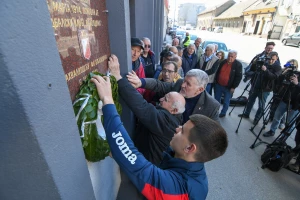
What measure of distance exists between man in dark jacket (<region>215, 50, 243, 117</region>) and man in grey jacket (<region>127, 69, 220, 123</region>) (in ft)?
8.24

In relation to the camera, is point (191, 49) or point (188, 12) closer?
point (191, 49)

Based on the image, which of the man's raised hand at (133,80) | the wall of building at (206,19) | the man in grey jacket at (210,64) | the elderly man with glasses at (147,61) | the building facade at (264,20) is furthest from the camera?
the wall of building at (206,19)

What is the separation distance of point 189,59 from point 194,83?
359 centimetres

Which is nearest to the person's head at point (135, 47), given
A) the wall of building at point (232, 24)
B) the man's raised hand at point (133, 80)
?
the man's raised hand at point (133, 80)

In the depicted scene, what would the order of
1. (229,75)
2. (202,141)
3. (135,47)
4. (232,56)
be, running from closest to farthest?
(202,141), (135,47), (232,56), (229,75)

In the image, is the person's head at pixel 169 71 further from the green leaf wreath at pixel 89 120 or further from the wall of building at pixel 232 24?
the wall of building at pixel 232 24

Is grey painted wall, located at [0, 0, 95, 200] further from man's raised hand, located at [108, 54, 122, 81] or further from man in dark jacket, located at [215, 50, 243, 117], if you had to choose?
man in dark jacket, located at [215, 50, 243, 117]

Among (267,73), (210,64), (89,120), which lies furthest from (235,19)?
(89,120)

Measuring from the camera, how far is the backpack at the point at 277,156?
3115 mm

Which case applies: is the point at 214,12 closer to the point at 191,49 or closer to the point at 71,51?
the point at 191,49

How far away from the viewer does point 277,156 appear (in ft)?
10.4

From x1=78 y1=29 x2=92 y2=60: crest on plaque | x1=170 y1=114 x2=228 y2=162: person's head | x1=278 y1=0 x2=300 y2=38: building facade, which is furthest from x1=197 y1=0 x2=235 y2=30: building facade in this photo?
x1=170 y1=114 x2=228 y2=162: person's head

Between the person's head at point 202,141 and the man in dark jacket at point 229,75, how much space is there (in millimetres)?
3917

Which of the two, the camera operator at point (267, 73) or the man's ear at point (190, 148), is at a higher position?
the man's ear at point (190, 148)
